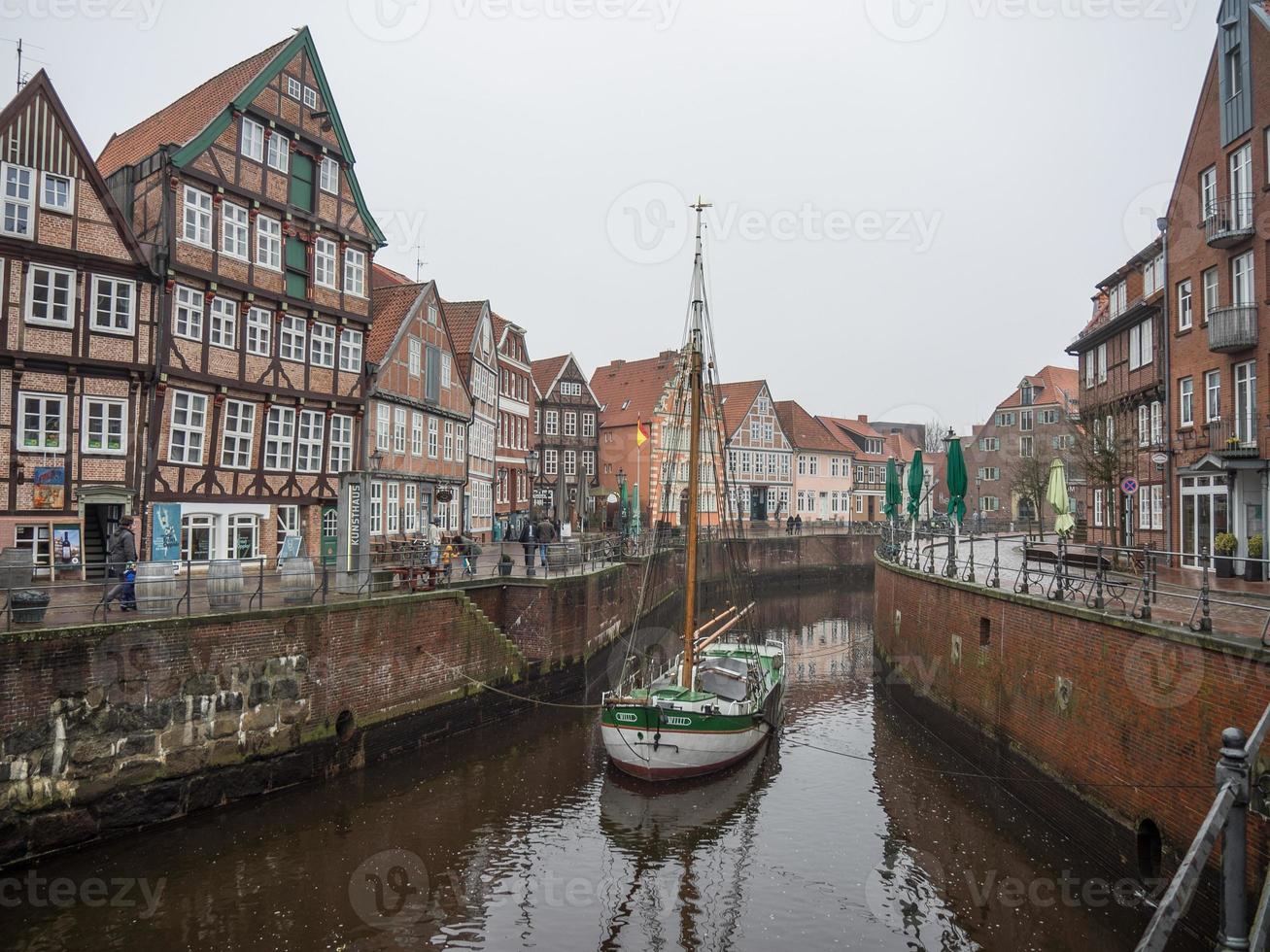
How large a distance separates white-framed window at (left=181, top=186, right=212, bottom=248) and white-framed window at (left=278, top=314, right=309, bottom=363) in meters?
3.07

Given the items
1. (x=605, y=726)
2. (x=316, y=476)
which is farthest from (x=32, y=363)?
(x=605, y=726)

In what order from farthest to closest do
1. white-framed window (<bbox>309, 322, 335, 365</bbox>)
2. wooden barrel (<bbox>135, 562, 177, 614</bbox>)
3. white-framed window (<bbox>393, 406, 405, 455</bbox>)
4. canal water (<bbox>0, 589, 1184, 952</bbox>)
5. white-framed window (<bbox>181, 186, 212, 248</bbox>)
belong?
1. white-framed window (<bbox>393, 406, 405, 455</bbox>)
2. white-framed window (<bbox>309, 322, 335, 365</bbox>)
3. white-framed window (<bbox>181, 186, 212, 248</bbox>)
4. wooden barrel (<bbox>135, 562, 177, 614</bbox>)
5. canal water (<bbox>0, 589, 1184, 952</bbox>)

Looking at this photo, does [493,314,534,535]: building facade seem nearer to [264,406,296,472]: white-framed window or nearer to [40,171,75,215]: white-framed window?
[264,406,296,472]: white-framed window

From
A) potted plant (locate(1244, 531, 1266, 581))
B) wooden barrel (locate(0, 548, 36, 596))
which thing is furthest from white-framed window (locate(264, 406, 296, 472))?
potted plant (locate(1244, 531, 1266, 581))

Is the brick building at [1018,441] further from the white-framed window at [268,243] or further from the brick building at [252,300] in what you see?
the white-framed window at [268,243]

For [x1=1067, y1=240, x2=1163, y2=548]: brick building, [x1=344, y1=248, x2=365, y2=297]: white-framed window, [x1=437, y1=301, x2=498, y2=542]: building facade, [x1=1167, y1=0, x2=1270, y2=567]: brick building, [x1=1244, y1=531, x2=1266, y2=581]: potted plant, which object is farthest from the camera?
[x1=437, y1=301, x2=498, y2=542]: building facade

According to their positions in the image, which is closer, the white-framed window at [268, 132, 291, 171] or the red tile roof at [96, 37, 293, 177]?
the red tile roof at [96, 37, 293, 177]

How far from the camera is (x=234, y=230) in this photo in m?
23.0

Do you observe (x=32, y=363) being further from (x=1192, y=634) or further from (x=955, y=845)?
(x=1192, y=634)

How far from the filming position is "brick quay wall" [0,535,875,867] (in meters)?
12.9

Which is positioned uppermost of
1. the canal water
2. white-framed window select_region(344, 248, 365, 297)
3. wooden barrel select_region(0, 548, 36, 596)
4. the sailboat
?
white-framed window select_region(344, 248, 365, 297)

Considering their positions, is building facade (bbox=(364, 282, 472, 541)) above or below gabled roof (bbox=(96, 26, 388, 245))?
below

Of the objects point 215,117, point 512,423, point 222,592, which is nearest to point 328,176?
point 215,117

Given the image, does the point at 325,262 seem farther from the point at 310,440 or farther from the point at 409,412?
the point at 409,412
